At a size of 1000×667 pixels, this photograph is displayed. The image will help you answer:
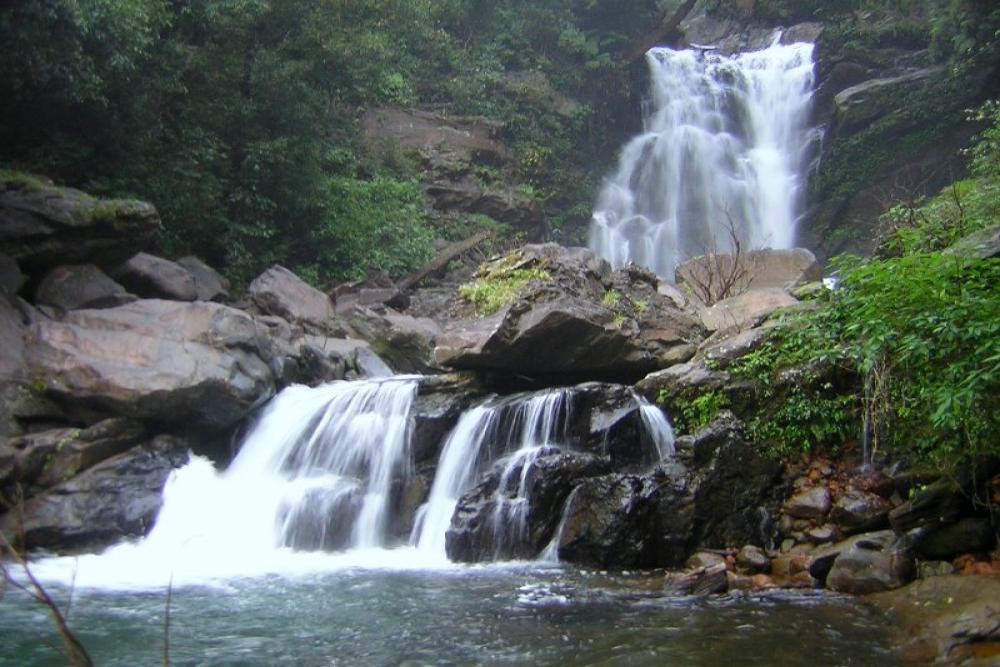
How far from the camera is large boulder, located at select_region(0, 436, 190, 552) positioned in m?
9.38

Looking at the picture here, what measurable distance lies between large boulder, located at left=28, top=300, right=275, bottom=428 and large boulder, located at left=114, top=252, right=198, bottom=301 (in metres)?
1.70

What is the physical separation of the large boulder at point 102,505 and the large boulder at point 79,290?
2651 millimetres

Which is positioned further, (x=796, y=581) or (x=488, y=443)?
(x=488, y=443)

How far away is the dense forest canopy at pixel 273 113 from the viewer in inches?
531

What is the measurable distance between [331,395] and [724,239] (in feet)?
55.0

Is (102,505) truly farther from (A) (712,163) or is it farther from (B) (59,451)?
(A) (712,163)

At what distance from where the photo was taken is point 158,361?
11.2 m

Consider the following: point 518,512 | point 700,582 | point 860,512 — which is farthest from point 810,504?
point 518,512

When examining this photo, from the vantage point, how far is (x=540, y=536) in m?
8.78

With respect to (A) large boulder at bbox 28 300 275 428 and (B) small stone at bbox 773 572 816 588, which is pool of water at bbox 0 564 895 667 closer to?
(B) small stone at bbox 773 572 816 588

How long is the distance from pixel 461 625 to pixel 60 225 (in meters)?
9.08

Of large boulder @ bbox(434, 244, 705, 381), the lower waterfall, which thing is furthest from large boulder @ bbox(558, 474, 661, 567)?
large boulder @ bbox(434, 244, 705, 381)

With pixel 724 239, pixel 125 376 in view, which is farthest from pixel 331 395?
pixel 724 239

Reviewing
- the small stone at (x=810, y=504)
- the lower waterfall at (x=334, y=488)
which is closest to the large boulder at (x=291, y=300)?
the lower waterfall at (x=334, y=488)
